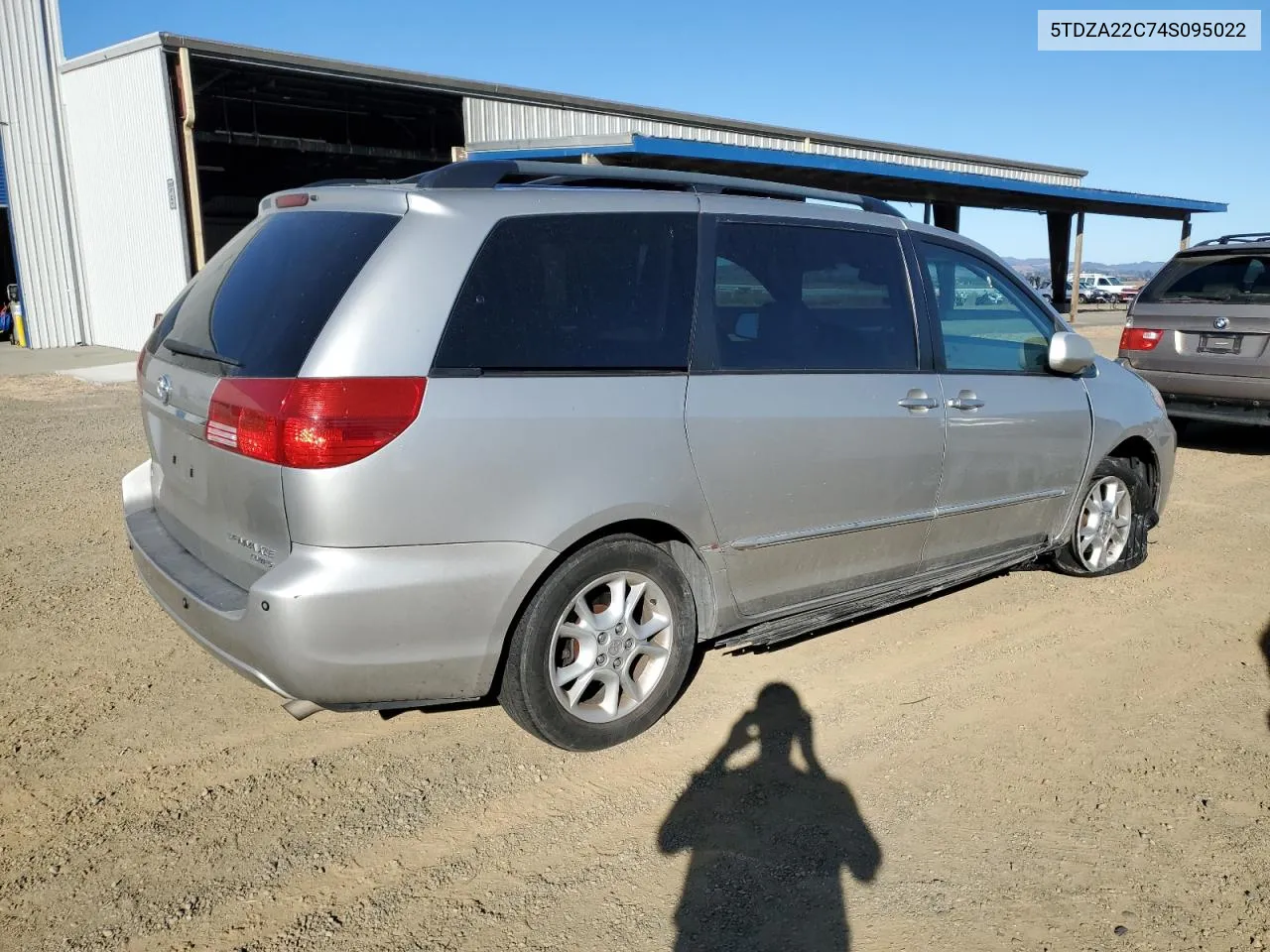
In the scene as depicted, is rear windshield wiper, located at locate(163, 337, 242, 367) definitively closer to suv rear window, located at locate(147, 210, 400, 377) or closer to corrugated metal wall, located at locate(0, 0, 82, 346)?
suv rear window, located at locate(147, 210, 400, 377)

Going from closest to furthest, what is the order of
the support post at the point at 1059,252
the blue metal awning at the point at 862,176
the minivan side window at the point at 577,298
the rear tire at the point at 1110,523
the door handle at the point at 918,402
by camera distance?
1. the minivan side window at the point at 577,298
2. the door handle at the point at 918,402
3. the rear tire at the point at 1110,523
4. the blue metal awning at the point at 862,176
5. the support post at the point at 1059,252

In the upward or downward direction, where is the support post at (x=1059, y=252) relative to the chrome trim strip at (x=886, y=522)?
upward

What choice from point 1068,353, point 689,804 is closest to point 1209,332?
point 1068,353

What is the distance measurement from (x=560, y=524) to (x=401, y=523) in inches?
19.7

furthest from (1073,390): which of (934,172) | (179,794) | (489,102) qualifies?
(934,172)

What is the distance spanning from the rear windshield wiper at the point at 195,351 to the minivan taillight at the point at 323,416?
24cm

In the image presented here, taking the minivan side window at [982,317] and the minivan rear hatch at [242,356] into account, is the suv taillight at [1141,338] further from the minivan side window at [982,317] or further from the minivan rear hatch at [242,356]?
the minivan rear hatch at [242,356]

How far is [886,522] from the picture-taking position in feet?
13.5

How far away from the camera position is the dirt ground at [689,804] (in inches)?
103

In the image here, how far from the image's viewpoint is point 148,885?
270 cm

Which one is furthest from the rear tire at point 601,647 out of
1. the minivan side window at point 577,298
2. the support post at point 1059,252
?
the support post at point 1059,252

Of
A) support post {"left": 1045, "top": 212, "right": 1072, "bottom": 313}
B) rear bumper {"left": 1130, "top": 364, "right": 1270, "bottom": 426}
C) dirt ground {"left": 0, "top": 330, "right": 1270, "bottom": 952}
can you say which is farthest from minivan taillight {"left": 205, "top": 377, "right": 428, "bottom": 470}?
support post {"left": 1045, "top": 212, "right": 1072, "bottom": 313}

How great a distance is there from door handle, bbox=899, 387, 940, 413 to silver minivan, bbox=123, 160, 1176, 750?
2 centimetres

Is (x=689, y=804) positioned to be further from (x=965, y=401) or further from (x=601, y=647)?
(x=965, y=401)
